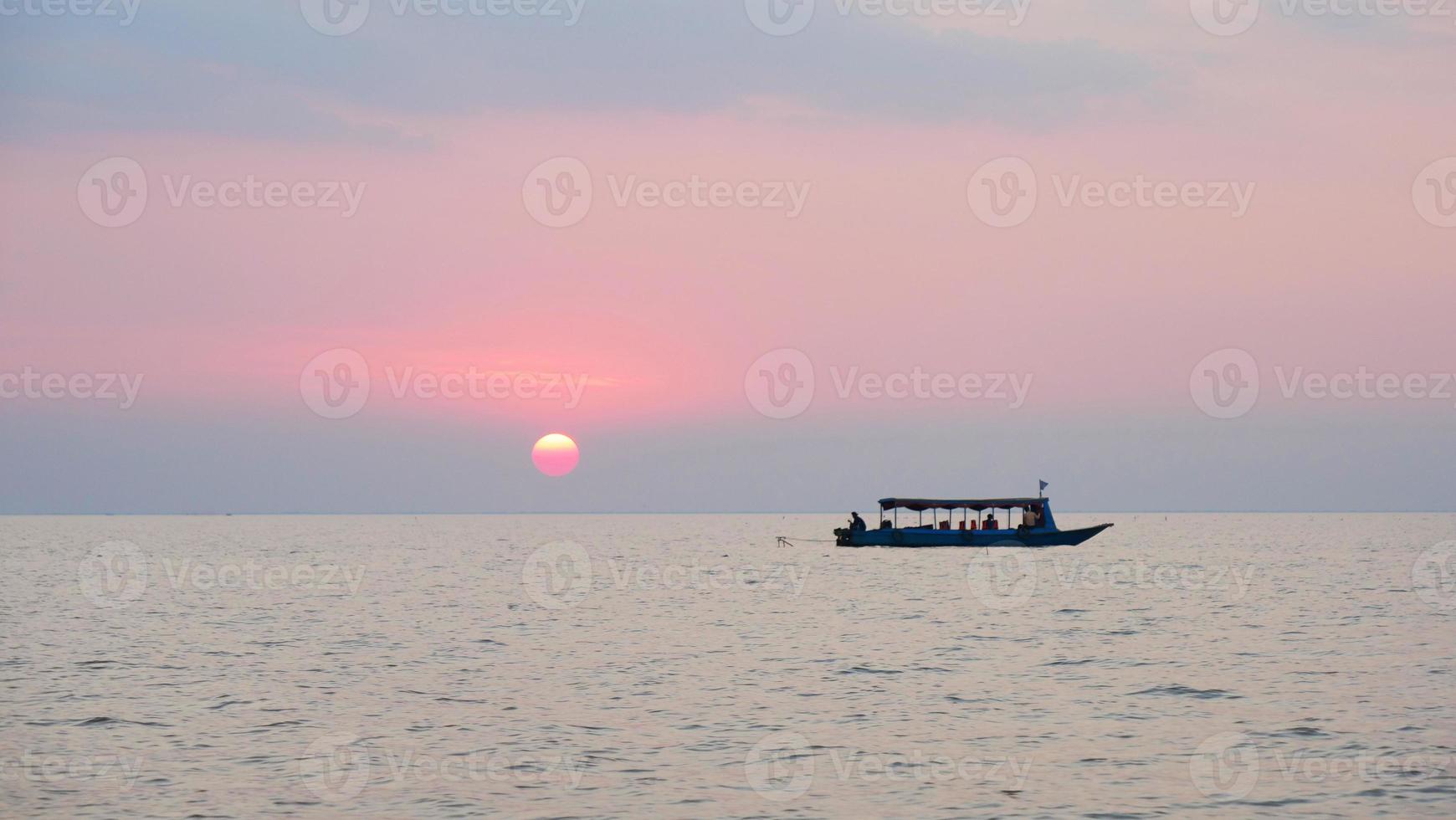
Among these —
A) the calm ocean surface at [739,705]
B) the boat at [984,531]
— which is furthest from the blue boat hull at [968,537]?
the calm ocean surface at [739,705]

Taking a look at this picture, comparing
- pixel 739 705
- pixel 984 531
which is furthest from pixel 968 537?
pixel 739 705

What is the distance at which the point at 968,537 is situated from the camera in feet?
304

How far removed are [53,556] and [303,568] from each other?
51.8 metres

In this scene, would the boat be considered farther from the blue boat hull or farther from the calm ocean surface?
the calm ocean surface

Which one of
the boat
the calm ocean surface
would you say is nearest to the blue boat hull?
the boat

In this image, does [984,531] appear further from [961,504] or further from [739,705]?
[739,705]

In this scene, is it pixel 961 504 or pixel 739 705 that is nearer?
pixel 739 705

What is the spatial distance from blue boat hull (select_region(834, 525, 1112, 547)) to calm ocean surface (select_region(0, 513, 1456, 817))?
23.8 metres

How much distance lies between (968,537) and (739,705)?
64881 millimetres

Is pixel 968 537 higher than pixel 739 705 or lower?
higher

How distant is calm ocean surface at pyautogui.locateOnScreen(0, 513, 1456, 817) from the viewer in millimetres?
21547

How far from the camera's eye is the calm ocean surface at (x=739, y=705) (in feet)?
70.7

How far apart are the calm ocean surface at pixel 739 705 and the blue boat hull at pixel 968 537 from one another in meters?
23.8

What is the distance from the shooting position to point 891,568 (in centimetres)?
8894
